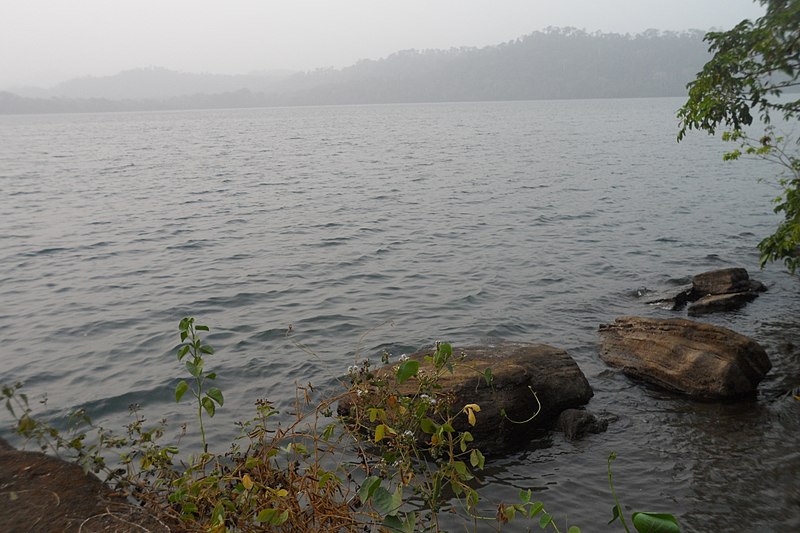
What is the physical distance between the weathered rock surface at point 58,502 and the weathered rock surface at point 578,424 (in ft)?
17.2

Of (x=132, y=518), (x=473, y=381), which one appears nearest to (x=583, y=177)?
(x=473, y=381)

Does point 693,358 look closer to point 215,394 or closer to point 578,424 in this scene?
point 578,424

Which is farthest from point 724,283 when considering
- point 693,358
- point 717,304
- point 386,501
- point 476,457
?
point 386,501

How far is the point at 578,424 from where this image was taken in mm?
8070

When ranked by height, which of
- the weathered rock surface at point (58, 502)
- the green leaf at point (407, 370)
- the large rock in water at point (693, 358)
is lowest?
the large rock in water at point (693, 358)

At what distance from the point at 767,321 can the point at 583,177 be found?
24.0 metres

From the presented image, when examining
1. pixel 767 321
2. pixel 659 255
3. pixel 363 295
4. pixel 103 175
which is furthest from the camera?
pixel 103 175

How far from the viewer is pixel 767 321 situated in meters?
12.3

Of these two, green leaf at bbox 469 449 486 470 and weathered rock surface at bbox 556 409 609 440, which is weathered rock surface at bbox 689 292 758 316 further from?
green leaf at bbox 469 449 486 470

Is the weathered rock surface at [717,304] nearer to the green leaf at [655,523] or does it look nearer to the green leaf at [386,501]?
the green leaf at [386,501]

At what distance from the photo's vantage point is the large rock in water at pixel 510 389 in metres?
7.66

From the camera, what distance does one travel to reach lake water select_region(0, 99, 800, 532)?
7492mm

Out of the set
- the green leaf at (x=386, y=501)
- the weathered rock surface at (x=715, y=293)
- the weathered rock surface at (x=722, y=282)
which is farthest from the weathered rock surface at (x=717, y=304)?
the green leaf at (x=386, y=501)

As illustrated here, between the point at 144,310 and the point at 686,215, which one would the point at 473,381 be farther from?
the point at 686,215
